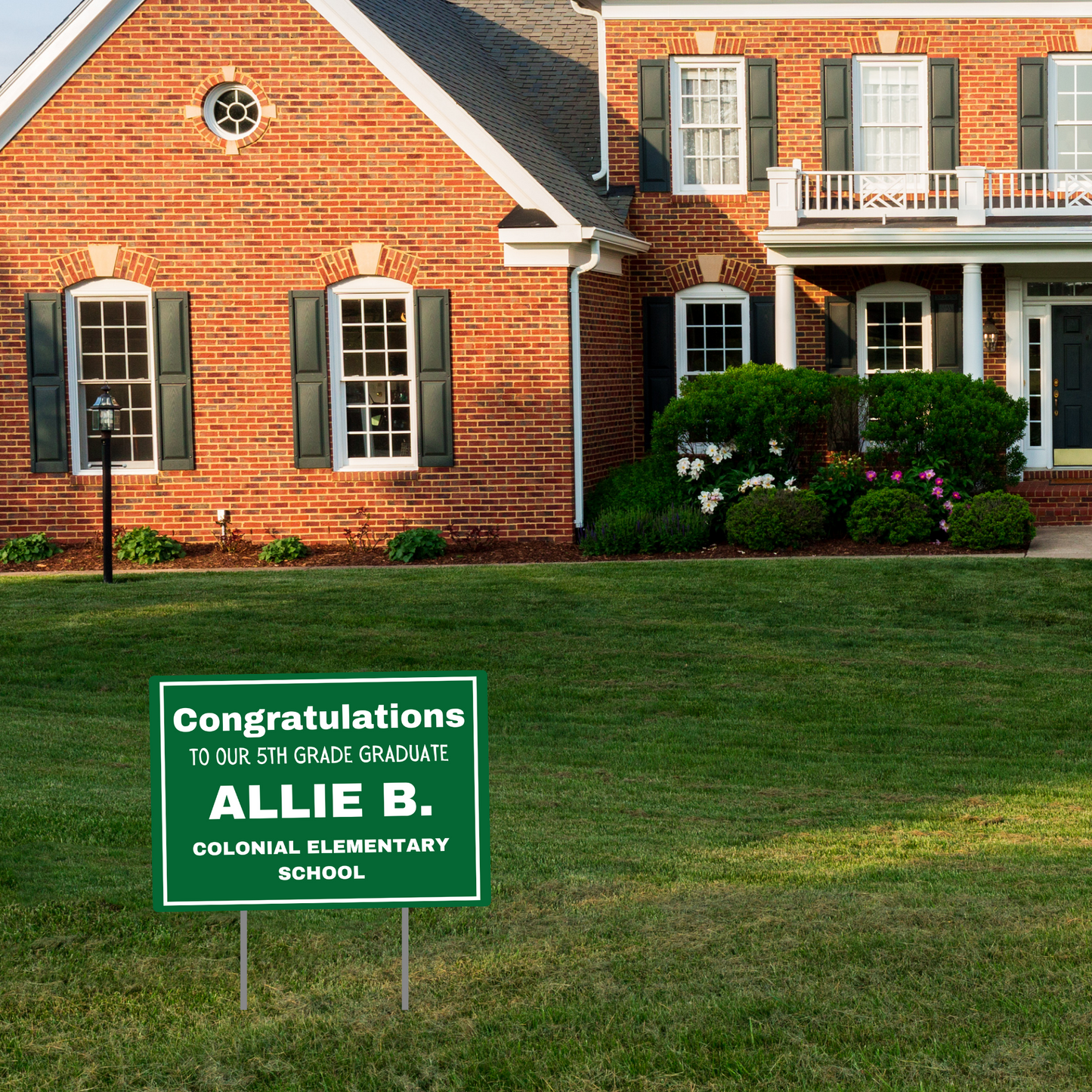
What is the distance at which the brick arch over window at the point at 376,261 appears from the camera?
17500mm

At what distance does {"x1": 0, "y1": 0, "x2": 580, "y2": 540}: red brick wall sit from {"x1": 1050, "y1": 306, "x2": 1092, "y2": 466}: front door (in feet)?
24.5

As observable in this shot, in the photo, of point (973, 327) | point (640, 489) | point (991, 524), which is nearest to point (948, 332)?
point (973, 327)

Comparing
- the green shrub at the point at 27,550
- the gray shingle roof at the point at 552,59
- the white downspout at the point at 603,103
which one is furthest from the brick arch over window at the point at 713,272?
the green shrub at the point at 27,550

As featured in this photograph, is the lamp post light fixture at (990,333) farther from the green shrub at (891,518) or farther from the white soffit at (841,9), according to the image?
the green shrub at (891,518)

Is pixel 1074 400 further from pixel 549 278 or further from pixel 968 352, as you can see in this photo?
pixel 549 278

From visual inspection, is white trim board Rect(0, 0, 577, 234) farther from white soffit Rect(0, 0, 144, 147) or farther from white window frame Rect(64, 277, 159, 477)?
white window frame Rect(64, 277, 159, 477)

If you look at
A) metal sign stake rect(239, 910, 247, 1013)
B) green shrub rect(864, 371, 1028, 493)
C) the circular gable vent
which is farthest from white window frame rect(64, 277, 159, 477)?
metal sign stake rect(239, 910, 247, 1013)

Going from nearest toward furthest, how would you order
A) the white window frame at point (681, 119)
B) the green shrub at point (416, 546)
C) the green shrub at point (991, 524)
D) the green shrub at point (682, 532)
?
the green shrub at point (991, 524) < the green shrub at point (682, 532) < the green shrub at point (416, 546) < the white window frame at point (681, 119)

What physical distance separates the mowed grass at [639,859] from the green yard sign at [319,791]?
1.72 ft

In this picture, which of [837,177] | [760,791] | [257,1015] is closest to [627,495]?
[837,177]

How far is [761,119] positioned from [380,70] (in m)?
5.66

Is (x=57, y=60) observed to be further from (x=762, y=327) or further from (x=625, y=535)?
(x=762, y=327)

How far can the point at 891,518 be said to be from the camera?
54.2ft

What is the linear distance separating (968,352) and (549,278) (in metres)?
5.51
